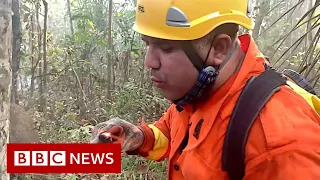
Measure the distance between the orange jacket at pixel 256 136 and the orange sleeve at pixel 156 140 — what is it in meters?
0.28

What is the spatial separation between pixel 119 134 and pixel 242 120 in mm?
728

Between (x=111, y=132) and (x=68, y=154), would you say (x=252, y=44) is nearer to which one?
(x=111, y=132)

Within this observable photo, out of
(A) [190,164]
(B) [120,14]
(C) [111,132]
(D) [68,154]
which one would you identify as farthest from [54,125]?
(A) [190,164]

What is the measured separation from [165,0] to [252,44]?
14.0 inches

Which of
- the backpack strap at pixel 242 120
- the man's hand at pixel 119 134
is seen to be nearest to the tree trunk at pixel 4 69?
the man's hand at pixel 119 134

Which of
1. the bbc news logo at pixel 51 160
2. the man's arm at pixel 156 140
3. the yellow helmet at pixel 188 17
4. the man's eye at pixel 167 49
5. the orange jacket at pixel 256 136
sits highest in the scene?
the yellow helmet at pixel 188 17

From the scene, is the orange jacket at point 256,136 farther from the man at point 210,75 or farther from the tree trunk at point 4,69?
the tree trunk at point 4,69

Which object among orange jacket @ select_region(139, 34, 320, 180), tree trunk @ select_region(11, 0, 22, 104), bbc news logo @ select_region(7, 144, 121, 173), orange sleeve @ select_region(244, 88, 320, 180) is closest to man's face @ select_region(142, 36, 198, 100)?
orange jacket @ select_region(139, 34, 320, 180)

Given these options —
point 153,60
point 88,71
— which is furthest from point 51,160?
point 88,71

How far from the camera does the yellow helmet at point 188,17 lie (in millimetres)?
1237

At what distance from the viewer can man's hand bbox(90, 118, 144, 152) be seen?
1.64m

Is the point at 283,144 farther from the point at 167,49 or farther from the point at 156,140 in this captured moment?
the point at 156,140

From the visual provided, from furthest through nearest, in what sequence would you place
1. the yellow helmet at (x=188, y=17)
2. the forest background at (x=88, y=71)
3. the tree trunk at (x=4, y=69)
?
the forest background at (x=88, y=71), the tree trunk at (x=4, y=69), the yellow helmet at (x=188, y=17)

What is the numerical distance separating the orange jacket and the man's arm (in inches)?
Answer: 10.9
